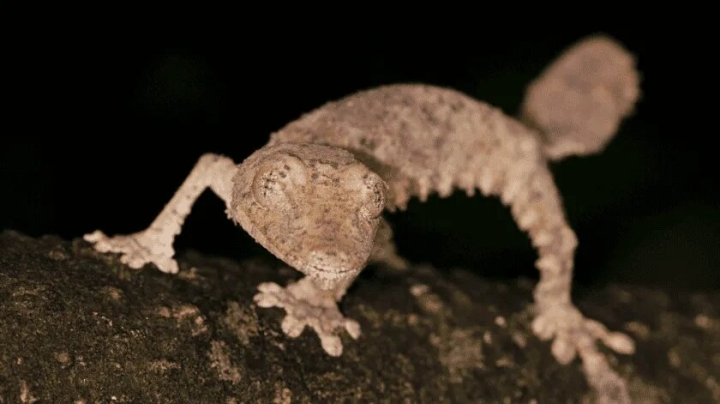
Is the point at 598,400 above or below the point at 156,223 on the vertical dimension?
below

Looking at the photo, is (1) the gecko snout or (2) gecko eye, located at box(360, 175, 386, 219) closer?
(1) the gecko snout

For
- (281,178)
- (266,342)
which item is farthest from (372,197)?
(266,342)

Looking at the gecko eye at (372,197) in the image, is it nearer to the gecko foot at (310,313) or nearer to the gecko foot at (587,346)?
the gecko foot at (310,313)

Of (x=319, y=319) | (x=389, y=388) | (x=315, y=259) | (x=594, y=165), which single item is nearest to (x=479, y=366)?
(x=389, y=388)

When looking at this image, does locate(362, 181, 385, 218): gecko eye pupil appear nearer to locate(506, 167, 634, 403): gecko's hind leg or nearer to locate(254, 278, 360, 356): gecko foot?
locate(254, 278, 360, 356): gecko foot

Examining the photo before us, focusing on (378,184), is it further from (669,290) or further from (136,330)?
(669,290)

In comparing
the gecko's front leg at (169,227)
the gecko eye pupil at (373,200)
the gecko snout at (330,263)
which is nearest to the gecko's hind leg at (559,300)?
the gecko eye pupil at (373,200)

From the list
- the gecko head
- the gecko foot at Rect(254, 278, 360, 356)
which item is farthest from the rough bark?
the gecko head
